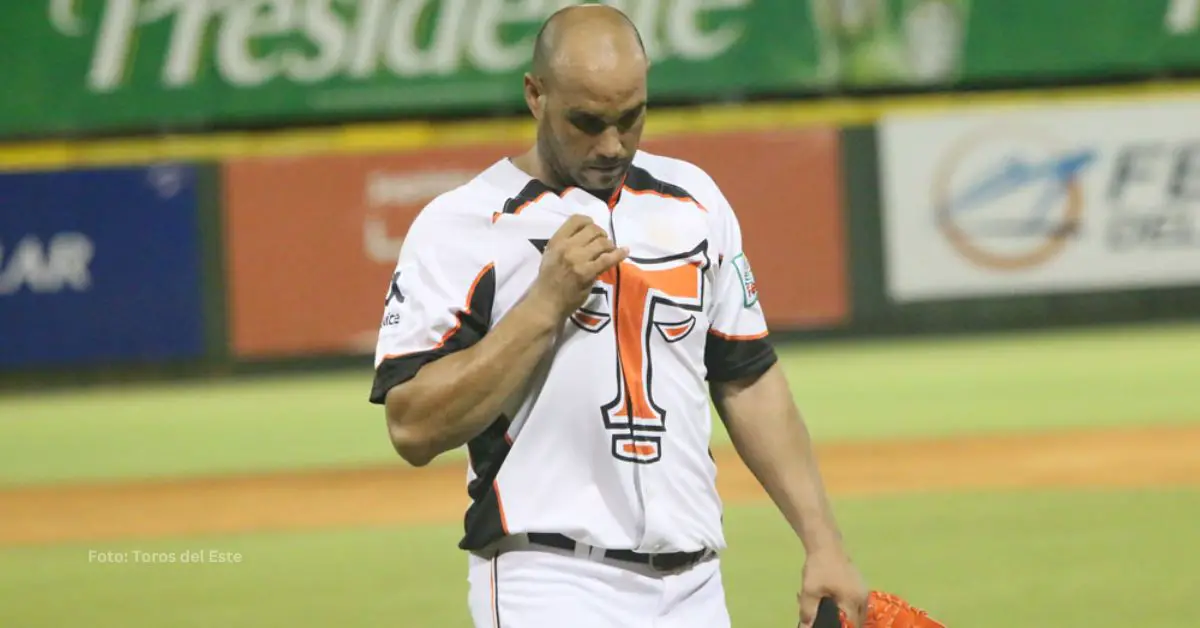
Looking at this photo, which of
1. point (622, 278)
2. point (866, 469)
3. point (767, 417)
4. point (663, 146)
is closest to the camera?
point (622, 278)

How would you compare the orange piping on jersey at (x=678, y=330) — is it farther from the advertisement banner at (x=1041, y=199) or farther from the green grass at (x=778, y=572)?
the advertisement banner at (x=1041, y=199)

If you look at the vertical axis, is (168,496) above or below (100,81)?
below

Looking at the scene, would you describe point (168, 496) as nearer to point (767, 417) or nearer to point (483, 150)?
point (483, 150)

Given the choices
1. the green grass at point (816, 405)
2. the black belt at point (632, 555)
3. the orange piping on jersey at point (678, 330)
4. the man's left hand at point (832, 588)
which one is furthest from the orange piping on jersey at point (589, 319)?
the green grass at point (816, 405)

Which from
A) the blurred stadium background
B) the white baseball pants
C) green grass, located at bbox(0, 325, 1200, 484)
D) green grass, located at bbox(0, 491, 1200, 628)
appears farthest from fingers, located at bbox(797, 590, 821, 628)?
the blurred stadium background

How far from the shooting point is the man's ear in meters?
2.78

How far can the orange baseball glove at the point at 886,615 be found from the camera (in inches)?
113

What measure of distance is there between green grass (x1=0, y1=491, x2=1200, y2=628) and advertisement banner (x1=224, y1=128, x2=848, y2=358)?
600 cm

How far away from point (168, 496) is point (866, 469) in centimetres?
357

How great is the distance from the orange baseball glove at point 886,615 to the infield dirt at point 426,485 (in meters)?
5.35

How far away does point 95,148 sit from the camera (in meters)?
14.3

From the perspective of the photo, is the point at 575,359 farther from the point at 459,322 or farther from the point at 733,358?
the point at 733,358

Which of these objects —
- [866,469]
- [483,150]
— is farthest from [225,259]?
[866,469]

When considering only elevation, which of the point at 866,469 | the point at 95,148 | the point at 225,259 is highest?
the point at 95,148
